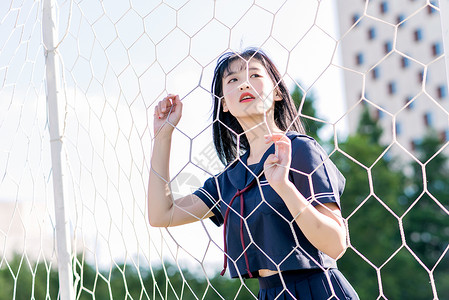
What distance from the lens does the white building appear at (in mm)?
21484

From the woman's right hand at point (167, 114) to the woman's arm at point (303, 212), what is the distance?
0.31m

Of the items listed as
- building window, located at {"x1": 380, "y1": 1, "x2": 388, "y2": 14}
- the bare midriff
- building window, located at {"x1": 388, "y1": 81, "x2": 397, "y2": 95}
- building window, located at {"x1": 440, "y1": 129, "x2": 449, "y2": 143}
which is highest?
building window, located at {"x1": 380, "y1": 1, "x2": 388, "y2": 14}

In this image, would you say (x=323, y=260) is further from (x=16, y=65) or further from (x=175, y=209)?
(x=16, y=65)

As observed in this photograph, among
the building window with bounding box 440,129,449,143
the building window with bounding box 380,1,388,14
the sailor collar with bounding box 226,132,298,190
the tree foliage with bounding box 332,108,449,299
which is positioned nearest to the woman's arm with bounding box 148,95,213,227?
the sailor collar with bounding box 226,132,298,190

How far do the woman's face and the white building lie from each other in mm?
20074

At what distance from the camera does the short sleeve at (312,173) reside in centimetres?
108

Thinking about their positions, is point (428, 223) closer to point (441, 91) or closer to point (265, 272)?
point (441, 91)

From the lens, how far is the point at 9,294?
880 cm

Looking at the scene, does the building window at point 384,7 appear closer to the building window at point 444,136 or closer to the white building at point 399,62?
the white building at point 399,62

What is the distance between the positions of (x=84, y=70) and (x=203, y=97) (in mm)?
328

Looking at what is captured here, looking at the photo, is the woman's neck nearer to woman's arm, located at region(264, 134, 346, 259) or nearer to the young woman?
the young woman

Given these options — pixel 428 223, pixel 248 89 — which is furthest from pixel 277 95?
pixel 428 223

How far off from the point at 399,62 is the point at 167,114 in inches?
896

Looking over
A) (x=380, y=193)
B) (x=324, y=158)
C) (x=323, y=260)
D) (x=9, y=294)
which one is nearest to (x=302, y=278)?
(x=323, y=260)
